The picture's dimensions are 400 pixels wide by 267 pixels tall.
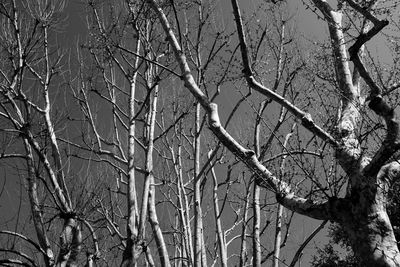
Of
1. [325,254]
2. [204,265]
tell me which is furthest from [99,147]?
[325,254]

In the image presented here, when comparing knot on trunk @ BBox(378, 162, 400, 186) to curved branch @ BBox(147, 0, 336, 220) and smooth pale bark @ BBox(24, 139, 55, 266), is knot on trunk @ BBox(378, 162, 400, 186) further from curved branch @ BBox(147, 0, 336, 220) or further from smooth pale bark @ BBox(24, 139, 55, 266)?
smooth pale bark @ BBox(24, 139, 55, 266)

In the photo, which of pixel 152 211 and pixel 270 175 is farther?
pixel 152 211

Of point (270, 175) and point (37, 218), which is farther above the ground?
point (37, 218)

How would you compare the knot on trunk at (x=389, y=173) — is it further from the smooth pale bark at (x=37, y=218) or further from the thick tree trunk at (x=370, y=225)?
the smooth pale bark at (x=37, y=218)

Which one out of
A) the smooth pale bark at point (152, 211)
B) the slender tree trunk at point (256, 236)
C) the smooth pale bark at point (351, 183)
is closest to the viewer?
the smooth pale bark at point (351, 183)

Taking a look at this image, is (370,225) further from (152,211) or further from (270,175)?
(152,211)

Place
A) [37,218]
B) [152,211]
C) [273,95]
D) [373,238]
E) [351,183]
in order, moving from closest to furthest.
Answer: [373,238] < [351,183] < [273,95] < [37,218] < [152,211]

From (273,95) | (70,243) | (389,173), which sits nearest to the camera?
(389,173)

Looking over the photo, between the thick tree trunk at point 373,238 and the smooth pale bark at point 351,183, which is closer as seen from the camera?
the thick tree trunk at point 373,238

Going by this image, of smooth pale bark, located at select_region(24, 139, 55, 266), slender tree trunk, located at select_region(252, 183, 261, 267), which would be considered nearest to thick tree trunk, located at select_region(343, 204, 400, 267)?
slender tree trunk, located at select_region(252, 183, 261, 267)

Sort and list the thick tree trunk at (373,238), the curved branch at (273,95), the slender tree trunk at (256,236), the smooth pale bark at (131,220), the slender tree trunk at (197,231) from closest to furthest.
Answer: the thick tree trunk at (373,238)
the curved branch at (273,95)
the smooth pale bark at (131,220)
the slender tree trunk at (256,236)
the slender tree trunk at (197,231)

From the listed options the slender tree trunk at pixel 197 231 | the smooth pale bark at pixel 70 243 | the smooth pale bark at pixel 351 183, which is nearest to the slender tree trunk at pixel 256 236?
the slender tree trunk at pixel 197 231

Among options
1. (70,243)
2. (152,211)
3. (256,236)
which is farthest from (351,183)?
(70,243)

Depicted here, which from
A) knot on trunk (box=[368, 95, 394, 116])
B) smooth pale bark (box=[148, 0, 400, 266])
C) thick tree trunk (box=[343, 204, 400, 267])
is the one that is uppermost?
knot on trunk (box=[368, 95, 394, 116])
